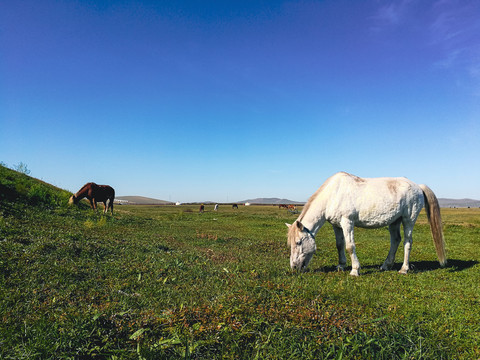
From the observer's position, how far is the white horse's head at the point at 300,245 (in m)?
8.37

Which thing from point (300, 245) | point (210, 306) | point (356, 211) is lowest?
point (210, 306)

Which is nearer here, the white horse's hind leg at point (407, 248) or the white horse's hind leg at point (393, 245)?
the white horse's hind leg at point (407, 248)

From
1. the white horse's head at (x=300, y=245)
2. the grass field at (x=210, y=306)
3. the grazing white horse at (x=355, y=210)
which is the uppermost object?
the grazing white horse at (x=355, y=210)

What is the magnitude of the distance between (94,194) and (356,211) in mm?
21261

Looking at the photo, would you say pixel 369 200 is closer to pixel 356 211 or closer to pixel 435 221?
pixel 356 211

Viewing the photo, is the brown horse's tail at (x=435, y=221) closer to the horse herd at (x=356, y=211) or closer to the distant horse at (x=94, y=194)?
the horse herd at (x=356, y=211)

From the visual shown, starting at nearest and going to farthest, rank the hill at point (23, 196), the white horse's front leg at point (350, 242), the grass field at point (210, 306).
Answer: the grass field at point (210, 306), the white horse's front leg at point (350, 242), the hill at point (23, 196)

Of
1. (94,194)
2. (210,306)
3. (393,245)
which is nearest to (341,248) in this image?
(393,245)

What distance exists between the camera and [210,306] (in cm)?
496

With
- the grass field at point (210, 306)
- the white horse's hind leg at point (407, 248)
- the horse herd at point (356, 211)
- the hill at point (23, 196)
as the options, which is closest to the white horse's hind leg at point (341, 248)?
the horse herd at point (356, 211)

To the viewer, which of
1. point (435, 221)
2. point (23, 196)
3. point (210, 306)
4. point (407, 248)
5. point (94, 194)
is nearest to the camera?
point (210, 306)

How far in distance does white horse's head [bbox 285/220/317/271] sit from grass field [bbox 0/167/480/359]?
1.82ft

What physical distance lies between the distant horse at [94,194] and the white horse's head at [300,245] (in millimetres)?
18798

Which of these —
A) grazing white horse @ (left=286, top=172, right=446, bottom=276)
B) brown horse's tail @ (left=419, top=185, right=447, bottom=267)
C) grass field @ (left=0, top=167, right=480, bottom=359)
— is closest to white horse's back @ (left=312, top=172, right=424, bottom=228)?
grazing white horse @ (left=286, top=172, right=446, bottom=276)
